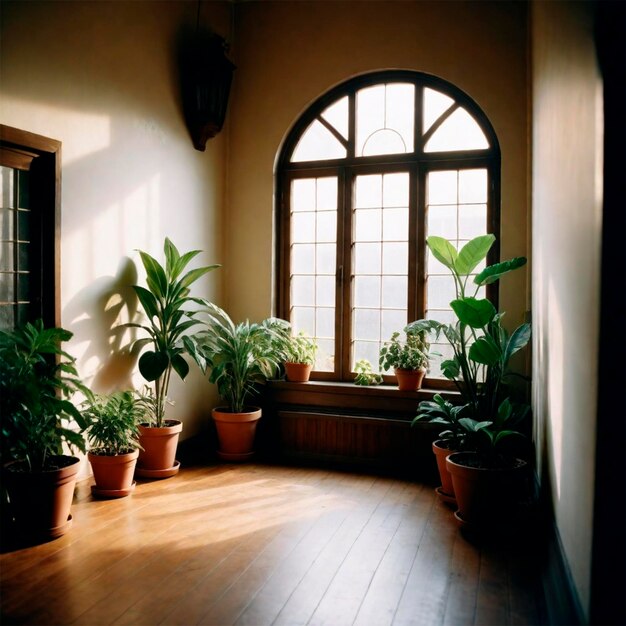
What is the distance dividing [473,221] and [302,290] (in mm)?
1560

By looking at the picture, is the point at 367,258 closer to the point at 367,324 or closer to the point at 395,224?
the point at 395,224

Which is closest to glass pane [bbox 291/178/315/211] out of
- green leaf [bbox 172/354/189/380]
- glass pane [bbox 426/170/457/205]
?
glass pane [bbox 426/170/457/205]

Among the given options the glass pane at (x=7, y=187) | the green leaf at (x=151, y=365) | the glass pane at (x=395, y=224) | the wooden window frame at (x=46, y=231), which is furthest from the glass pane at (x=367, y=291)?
the glass pane at (x=7, y=187)

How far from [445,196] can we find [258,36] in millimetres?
2204

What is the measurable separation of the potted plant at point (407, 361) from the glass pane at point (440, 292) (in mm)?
295

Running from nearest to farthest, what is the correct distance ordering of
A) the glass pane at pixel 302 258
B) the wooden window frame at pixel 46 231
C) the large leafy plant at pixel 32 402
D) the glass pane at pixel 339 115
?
the large leafy plant at pixel 32 402, the wooden window frame at pixel 46 231, the glass pane at pixel 339 115, the glass pane at pixel 302 258

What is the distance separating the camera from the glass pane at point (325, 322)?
5.06 meters

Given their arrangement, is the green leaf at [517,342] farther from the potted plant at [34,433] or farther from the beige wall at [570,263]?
the potted plant at [34,433]

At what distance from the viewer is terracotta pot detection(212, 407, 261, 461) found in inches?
182

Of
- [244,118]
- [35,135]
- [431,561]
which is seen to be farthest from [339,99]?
[431,561]

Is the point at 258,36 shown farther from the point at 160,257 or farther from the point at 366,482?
the point at 366,482

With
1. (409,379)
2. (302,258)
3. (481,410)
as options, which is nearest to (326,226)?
(302,258)

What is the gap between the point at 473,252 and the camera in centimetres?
383

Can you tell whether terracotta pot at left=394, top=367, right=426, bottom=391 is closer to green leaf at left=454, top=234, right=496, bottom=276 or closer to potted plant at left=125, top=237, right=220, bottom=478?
green leaf at left=454, top=234, right=496, bottom=276
